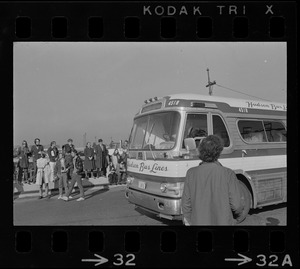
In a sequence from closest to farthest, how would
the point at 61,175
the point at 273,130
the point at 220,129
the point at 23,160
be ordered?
the point at 23,160
the point at 220,129
the point at 273,130
the point at 61,175

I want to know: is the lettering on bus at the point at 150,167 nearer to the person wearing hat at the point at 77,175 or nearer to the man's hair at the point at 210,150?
the person wearing hat at the point at 77,175

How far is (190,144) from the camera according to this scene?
365cm

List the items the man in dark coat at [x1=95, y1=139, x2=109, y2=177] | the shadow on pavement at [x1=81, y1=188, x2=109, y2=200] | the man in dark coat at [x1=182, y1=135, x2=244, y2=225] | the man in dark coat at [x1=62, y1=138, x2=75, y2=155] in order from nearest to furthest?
the man in dark coat at [x1=182, y1=135, x2=244, y2=225]
the man in dark coat at [x1=62, y1=138, x2=75, y2=155]
the man in dark coat at [x1=95, y1=139, x2=109, y2=177]
the shadow on pavement at [x1=81, y1=188, x2=109, y2=200]

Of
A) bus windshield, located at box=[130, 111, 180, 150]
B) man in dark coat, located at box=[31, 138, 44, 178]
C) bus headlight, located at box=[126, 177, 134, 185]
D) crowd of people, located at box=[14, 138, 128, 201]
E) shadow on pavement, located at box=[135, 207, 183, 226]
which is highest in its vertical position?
bus windshield, located at box=[130, 111, 180, 150]

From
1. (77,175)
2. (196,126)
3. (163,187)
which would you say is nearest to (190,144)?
(196,126)

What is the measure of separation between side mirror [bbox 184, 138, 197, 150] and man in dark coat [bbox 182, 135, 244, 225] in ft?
3.97

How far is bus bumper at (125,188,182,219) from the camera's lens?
3553mm

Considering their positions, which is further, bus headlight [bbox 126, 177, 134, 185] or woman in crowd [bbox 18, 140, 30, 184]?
bus headlight [bbox 126, 177, 134, 185]

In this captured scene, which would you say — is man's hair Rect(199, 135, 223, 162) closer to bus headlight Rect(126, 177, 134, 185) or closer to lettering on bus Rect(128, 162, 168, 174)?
lettering on bus Rect(128, 162, 168, 174)

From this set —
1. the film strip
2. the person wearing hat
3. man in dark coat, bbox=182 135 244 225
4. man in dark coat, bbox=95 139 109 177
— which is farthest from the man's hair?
the person wearing hat
